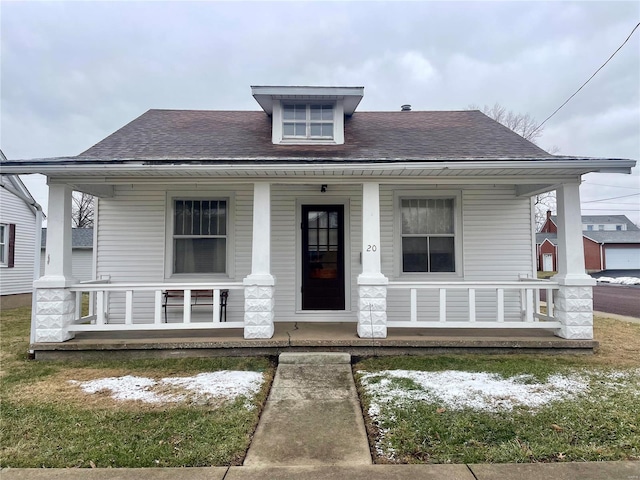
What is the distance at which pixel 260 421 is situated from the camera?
3566 millimetres

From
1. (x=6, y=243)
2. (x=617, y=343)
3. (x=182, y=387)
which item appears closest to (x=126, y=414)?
(x=182, y=387)

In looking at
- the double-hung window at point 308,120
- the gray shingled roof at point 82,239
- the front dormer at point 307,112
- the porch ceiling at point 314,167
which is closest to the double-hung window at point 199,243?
the porch ceiling at point 314,167

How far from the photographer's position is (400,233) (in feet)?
23.8

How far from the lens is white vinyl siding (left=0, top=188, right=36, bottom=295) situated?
14.3 m

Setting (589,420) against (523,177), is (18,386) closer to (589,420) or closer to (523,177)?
(589,420)

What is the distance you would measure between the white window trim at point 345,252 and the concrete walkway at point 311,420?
78.4 inches

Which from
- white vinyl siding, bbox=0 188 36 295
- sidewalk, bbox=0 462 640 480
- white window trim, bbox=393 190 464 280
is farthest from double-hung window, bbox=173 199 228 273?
white vinyl siding, bbox=0 188 36 295

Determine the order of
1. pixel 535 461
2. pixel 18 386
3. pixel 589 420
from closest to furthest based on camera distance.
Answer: pixel 535 461, pixel 589 420, pixel 18 386

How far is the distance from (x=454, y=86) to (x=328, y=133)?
748 inches

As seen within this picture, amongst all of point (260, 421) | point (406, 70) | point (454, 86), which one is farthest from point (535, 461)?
point (454, 86)

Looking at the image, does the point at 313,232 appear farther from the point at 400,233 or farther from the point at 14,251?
the point at 14,251

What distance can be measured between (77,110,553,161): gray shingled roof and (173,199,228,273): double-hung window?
4.18ft

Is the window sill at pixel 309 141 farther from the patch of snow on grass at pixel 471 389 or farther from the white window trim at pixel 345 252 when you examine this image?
the patch of snow on grass at pixel 471 389

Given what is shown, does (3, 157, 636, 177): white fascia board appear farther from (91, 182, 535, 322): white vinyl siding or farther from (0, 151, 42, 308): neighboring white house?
(0, 151, 42, 308): neighboring white house
